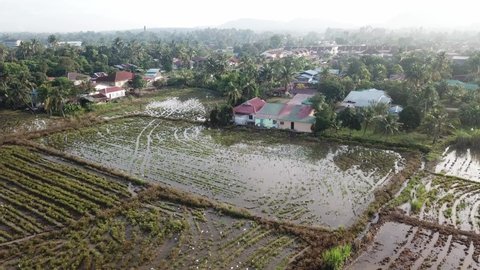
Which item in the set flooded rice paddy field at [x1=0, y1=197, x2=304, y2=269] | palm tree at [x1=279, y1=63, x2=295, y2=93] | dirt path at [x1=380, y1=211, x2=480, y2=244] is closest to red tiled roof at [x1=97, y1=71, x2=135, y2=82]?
palm tree at [x1=279, y1=63, x2=295, y2=93]

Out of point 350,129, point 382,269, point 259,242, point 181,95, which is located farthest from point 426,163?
point 181,95

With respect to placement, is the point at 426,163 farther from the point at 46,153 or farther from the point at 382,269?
the point at 46,153

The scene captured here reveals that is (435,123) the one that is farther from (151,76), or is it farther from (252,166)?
(151,76)

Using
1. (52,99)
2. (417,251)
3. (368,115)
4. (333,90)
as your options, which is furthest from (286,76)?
(417,251)

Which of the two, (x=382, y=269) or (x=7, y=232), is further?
(x=7, y=232)

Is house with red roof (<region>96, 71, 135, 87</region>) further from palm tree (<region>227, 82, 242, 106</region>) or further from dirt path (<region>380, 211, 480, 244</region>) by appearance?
dirt path (<region>380, 211, 480, 244</region>)
